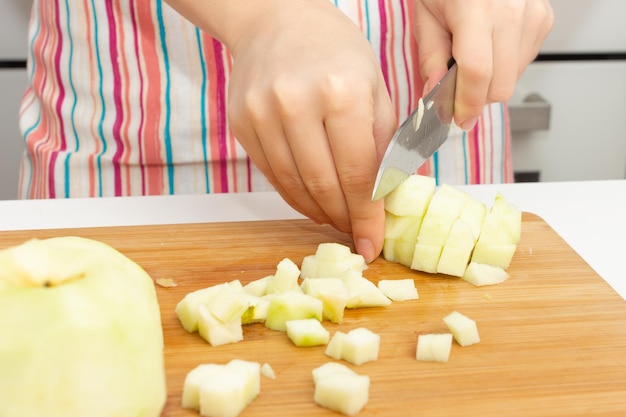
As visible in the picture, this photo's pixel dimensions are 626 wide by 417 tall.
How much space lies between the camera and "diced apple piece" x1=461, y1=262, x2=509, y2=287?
102 cm

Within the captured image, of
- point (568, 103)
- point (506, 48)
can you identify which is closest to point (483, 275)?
point (506, 48)

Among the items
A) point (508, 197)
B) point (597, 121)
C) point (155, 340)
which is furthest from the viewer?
point (597, 121)

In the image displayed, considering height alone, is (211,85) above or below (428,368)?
above

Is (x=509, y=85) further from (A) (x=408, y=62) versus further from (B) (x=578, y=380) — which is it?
(B) (x=578, y=380)

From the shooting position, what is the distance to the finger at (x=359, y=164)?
38.4 inches

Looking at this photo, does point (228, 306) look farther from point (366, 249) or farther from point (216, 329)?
point (366, 249)

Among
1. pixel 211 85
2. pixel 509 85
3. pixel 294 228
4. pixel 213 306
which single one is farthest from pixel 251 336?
pixel 211 85

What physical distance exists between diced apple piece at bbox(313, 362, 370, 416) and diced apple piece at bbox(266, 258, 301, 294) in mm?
203

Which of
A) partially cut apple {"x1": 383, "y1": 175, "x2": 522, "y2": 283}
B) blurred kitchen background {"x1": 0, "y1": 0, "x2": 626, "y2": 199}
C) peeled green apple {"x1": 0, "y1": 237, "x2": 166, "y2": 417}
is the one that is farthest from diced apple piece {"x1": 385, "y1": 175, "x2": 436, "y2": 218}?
blurred kitchen background {"x1": 0, "y1": 0, "x2": 626, "y2": 199}

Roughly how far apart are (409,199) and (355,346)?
0.99ft

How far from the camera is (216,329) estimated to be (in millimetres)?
864

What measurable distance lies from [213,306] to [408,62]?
2.72 feet

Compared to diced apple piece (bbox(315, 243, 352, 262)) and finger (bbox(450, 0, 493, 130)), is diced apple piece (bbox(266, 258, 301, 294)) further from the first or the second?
finger (bbox(450, 0, 493, 130))

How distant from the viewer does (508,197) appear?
136cm
